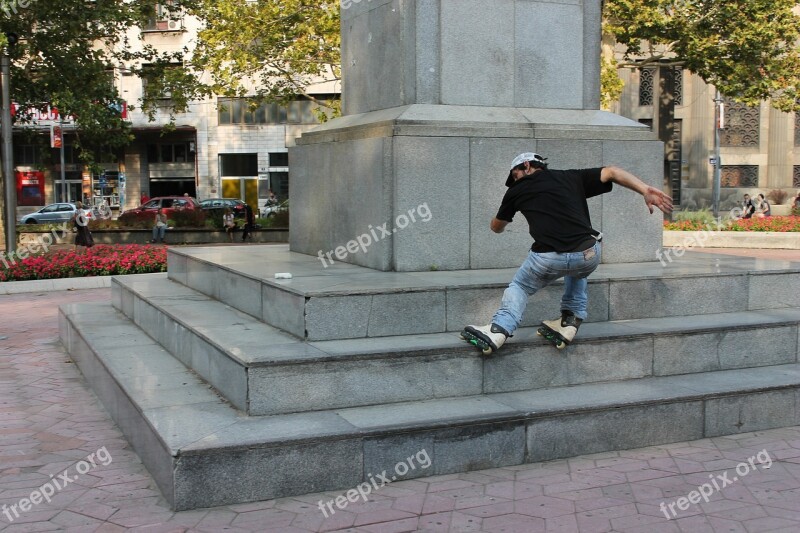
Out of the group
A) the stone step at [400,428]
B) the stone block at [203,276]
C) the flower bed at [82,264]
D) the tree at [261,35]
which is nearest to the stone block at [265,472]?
the stone step at [400,428]

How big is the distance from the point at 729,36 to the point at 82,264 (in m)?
19.1

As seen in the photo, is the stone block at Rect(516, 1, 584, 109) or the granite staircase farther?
the stone block at Rect(516, 1, 584, 109)

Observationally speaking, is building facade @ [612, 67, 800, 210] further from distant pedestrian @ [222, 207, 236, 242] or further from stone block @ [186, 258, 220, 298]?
stone block @ [186, 258, 220, 298]

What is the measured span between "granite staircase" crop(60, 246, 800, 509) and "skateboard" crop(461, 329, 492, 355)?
7 cm

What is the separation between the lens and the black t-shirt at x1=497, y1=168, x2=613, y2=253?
632 centimetres

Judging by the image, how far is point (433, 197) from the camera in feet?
26.5

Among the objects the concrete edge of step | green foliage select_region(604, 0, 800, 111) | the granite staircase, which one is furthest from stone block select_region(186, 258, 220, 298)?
green foliage select_region(604, 0, 800, 111)

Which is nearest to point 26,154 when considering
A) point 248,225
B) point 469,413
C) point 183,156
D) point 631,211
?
point 183,156

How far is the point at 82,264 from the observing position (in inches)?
704

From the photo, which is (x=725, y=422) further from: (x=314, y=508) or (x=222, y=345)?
(x=222, y=345)

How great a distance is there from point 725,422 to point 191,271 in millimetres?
6064

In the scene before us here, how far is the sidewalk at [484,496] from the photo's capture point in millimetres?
4930

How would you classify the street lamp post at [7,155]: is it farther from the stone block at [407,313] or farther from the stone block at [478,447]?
the stone block at [478,447]

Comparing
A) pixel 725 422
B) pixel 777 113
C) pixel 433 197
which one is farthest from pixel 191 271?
pixel 777 113
